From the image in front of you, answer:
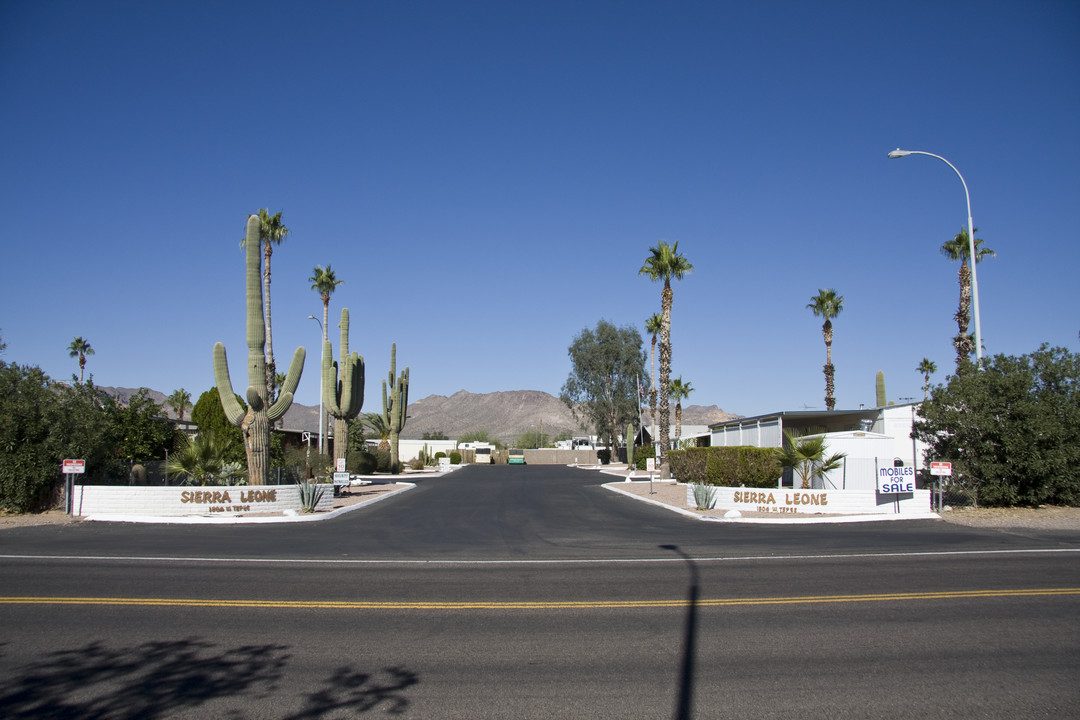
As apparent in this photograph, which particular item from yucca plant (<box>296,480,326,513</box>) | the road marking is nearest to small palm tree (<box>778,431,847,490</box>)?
the road marking

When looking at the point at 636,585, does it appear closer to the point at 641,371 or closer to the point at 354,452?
the point at 354,452

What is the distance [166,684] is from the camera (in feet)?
21.6

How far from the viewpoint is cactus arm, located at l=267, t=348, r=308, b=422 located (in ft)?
83.9

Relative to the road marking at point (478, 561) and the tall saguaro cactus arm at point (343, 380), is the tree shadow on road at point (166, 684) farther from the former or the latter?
the tall saguaro cactus arm at point (343, 380)

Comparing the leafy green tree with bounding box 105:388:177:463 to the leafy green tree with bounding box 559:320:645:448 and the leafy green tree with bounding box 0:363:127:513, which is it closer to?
the leafy green tree with bounding box 0:363:127:513

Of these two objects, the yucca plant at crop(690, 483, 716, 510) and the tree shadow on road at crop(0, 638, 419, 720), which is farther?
the yucca plant at crop(690, 483, 716, 510)

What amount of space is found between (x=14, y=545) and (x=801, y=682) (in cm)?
1666

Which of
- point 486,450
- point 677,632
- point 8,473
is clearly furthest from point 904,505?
point 486,450

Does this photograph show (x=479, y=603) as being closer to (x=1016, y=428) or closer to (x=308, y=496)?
(x=308, y=496)

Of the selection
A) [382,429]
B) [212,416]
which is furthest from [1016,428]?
[382,429]

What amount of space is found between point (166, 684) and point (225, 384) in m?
19.5

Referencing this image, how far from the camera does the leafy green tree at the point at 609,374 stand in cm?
8219

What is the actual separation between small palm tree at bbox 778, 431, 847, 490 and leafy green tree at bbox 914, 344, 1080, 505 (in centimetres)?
328

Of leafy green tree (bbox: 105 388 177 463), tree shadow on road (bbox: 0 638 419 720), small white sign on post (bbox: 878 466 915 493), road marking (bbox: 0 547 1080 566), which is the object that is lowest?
road marking (bbox: 0 547 1080 566)
